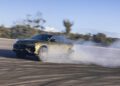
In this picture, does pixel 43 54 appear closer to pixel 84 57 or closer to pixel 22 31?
pixel 84 57

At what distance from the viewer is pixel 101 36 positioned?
2265 inches

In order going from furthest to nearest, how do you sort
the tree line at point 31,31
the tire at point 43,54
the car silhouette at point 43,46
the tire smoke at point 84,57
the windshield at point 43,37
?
the tree line at point 31,31
the windshield at point 43,37
the car silhouette at point 43,46
the tire at point 43,54
the tire smoke at point 84,57

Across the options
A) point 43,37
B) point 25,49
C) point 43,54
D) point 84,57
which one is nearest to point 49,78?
point 43,54

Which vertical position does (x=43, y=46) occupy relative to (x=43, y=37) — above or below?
below

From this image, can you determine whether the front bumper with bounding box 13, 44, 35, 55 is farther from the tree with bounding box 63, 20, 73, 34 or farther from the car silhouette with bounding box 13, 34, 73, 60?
the tree with bounding box 63, 20, 73, 34

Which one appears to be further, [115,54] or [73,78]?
[115,54]

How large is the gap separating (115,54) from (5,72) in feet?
47.3

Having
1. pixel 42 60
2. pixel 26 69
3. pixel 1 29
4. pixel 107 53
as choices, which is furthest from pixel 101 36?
pixel 26 69

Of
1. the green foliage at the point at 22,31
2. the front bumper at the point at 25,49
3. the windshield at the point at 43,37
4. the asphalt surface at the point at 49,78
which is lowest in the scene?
the asphalt surface at the point at 49,78

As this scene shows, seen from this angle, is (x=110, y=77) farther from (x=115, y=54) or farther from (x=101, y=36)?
(x=101, y=36)

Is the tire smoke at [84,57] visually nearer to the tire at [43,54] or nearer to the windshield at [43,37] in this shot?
the tire at [43,54]

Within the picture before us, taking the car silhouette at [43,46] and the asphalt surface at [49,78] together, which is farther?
the car silhouette at [43,46]

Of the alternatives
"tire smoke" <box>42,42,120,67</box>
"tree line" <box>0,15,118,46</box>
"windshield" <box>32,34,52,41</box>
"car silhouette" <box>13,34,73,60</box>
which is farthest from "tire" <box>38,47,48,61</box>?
"tree line" <box>0,15,118,46</box>

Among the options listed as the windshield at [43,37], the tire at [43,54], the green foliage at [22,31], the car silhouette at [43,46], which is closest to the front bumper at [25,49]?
the car silhouette at [43,46]
